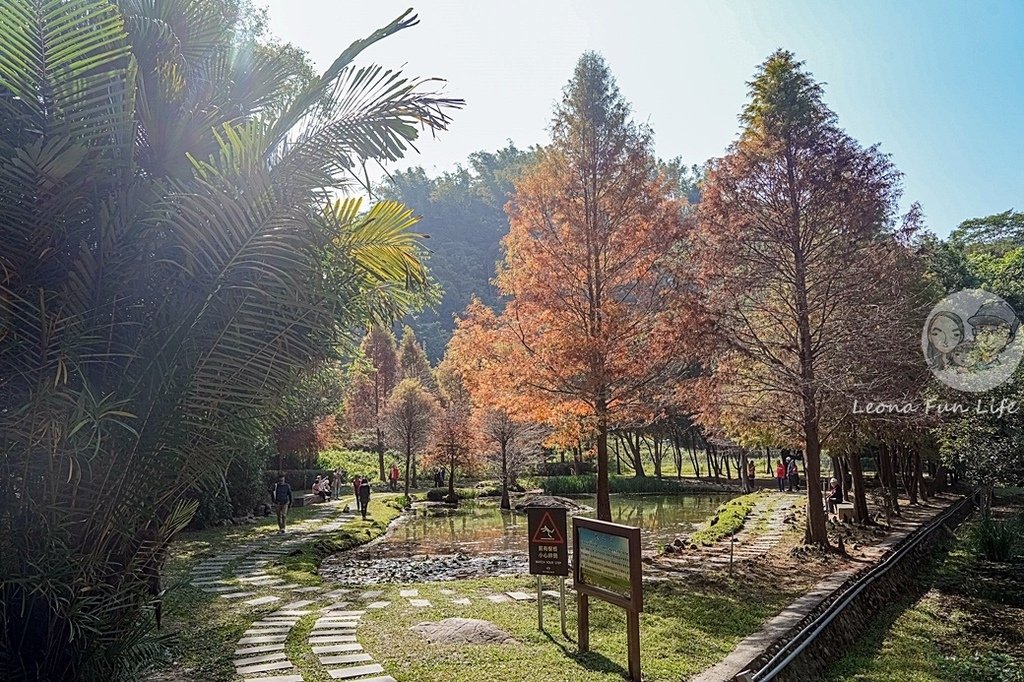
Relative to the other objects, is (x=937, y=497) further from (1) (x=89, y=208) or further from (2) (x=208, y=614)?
(1) (x=89, y=208)

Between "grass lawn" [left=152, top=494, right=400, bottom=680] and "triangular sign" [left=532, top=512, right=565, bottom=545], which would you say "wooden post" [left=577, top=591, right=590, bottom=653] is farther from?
"grass lawn" [left=152, top=494, right=400, bottom=680]

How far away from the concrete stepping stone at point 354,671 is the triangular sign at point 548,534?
2012 mm

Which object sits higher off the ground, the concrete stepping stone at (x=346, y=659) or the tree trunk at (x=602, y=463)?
the tree trunk at (x=602, y=463)

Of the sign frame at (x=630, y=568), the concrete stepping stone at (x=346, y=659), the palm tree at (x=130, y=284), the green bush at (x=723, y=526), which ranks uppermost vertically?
the palm tree at (x=130, y=284)

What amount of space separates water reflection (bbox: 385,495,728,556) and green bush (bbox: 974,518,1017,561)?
6.15 metres

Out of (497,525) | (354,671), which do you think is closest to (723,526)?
(497,525)

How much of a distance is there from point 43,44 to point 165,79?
0.90 m

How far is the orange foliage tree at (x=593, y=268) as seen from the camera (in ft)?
35.6

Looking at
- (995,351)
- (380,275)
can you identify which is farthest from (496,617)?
(995,351)

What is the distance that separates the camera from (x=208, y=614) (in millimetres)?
7344

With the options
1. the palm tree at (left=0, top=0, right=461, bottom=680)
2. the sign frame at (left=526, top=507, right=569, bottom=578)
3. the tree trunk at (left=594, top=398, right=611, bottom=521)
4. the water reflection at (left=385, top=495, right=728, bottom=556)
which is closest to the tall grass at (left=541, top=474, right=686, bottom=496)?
the water reflection at (left=385, top=495, right=728, bottom=556)

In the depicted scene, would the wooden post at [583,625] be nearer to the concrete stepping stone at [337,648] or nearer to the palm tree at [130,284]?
the concrete stepping stone at [337,648]

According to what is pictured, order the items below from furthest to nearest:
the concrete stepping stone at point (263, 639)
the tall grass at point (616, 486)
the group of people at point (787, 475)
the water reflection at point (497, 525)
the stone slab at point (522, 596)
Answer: the tall grass at point (616, 486) < the group of people at point (787, 475) < the water reflection at point (497, 525) < the stone slab at point (522, 596) < the concrete stepping stone at point (263, 639)

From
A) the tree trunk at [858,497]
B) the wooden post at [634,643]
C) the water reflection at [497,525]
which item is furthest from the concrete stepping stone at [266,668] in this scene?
the tree trunk at [858,497]
